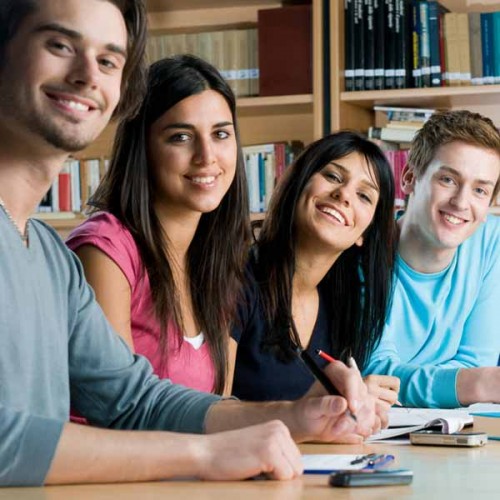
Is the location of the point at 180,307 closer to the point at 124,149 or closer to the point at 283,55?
the point at 124,149

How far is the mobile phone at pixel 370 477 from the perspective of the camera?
45.0 inches

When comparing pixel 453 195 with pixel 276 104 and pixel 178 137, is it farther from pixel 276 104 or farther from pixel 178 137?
pixel 276 104

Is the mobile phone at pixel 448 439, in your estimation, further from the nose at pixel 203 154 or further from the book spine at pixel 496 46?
the book spine at pixel 496 46

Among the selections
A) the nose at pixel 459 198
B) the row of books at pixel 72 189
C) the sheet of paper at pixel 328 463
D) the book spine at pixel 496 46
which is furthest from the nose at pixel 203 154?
the row of books at pixel 72 189

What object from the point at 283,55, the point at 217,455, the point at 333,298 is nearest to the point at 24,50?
the point at 217,455

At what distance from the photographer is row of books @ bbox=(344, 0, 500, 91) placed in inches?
149

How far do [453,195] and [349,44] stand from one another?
1.21 m

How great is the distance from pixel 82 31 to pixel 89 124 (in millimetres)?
128

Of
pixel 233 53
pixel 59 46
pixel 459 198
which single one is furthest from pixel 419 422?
pixel 233 53

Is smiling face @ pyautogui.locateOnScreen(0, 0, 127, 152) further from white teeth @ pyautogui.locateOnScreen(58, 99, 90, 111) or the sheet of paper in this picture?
the sheet of paper

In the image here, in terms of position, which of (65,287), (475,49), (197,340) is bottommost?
(197,340)

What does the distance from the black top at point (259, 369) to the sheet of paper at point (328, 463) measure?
2.97 feet

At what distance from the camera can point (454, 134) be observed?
9.18 ft

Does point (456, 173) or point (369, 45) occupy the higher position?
point (369, 45)
